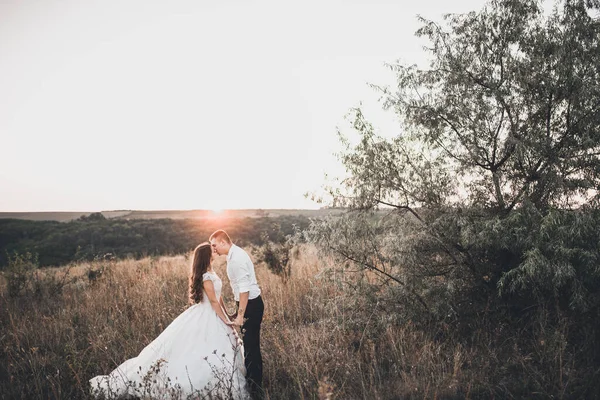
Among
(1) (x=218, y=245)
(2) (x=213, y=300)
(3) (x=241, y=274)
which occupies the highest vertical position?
(1) (x=218, y=245)

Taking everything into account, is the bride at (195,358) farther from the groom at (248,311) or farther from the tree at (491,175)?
the tree at (491,175)

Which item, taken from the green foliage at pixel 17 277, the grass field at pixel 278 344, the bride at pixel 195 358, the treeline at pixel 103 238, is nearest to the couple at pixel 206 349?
the bride at pixel 195 358

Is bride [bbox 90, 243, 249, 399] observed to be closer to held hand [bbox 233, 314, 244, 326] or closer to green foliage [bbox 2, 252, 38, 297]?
held hand [bbox 233, 314, 244, 326]

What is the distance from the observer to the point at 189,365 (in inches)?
163

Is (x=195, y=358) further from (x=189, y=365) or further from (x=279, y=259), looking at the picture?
(x=279, y=259)

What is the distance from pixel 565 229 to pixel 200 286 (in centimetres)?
461

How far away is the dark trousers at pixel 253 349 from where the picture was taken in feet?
13.5

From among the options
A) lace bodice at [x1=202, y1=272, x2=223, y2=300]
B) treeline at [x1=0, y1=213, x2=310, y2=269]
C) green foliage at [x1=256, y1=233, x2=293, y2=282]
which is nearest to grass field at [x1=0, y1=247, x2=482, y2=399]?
green foliage at [x1=256, y1=233, x2=293, y2=282]

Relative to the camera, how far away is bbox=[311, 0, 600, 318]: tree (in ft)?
13.7

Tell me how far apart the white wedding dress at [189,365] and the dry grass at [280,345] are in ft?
1.16

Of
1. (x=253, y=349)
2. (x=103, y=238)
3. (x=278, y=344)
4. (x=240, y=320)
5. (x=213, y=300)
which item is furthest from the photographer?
(x=103, y=238)

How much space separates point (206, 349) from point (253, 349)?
0.62m

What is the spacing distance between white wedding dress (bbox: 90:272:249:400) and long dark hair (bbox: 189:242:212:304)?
0.32ft

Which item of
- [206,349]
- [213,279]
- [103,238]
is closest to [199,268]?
[213,279]
